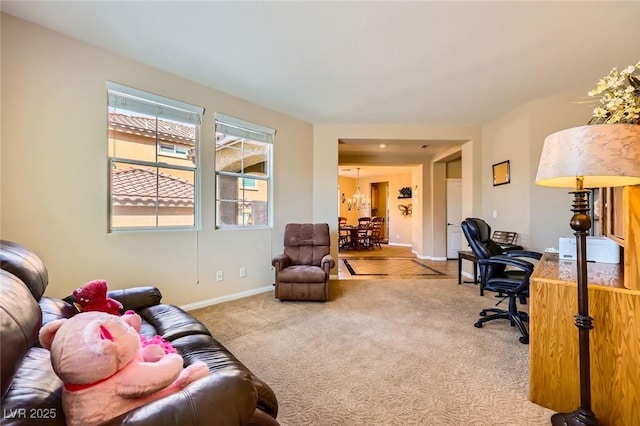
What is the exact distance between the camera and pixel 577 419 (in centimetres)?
144

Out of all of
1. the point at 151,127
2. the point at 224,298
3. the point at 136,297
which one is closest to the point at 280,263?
the point at 224,298

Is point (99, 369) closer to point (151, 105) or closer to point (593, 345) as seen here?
point (593, 345)

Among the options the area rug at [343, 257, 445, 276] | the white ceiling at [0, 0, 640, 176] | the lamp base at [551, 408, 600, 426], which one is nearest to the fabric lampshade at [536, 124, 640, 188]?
the lamp base at [551, 408, 600, 426]

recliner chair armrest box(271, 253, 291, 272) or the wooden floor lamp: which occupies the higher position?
the wooden floor lamp

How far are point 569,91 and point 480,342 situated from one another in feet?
10.9

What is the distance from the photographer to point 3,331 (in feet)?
2.53

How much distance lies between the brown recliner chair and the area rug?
1.54m

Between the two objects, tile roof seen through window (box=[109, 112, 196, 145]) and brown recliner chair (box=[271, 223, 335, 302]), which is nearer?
tile roof seen through window (box=[109, 112, 196, 145])

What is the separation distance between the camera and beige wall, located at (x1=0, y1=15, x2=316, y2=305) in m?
2.24

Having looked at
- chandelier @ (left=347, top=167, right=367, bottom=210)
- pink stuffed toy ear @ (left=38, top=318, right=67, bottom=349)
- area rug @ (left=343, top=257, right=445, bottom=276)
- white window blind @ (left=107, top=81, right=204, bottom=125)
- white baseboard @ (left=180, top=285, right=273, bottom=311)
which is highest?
white window blind @ (left=107, top=81, right=204, bottom=125)

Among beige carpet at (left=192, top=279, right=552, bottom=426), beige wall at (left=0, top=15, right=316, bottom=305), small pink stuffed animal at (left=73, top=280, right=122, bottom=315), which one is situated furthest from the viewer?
beige wall at (left=0, top=15, right=316, bottom=305)

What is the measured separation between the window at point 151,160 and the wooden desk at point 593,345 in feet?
11.0

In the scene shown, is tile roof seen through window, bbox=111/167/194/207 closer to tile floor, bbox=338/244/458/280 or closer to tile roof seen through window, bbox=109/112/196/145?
tile roof seen through window, bbox=109/112/196/145

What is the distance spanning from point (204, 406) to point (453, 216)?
7069 mm
